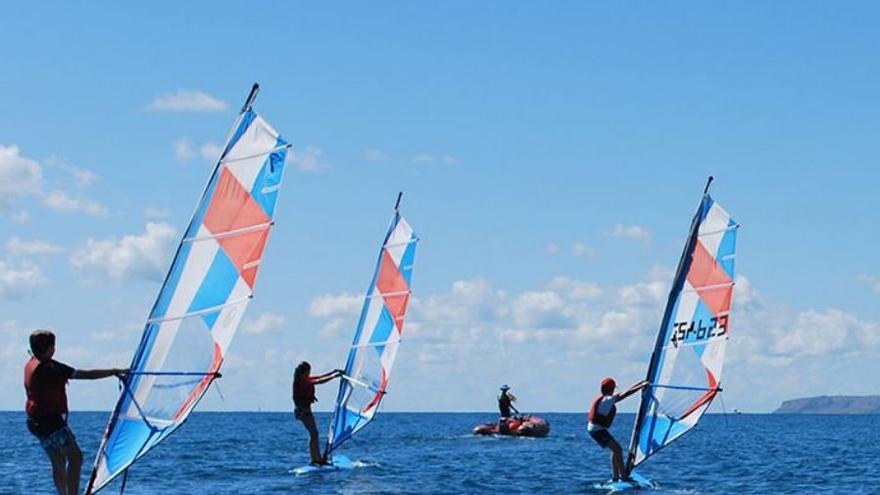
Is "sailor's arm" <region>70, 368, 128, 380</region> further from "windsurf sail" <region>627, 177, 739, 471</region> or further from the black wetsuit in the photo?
the black wetsuit

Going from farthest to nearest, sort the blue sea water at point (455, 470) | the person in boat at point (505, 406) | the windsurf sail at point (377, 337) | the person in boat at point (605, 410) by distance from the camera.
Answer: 1. the person in boat at point (505, 406)
2. the windsurf sail at point (377, 337)
3. the blue sea water at point (455, 470)
4. the person in boat at point (605, 410)

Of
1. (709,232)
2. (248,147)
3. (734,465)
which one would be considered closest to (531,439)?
(734,465)

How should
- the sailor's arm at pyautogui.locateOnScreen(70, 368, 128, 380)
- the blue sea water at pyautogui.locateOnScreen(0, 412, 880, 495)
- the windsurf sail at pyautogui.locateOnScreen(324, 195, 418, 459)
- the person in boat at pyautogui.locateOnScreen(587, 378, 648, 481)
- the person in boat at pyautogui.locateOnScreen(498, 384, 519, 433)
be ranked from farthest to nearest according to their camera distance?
the person in boat at pyautogui.locateOnScreen(498, 384, 519, 433) < the windsurf sail at pyautogui.locateOnScreen(324, 195, 418, 459) < the blue sea water at pyautogui.locateOnScreen(0, 412, 880, 495) < the person in boat at pyautogui.locateOnScreen(587, 378, 648, 481) < the sailor's arm at pyautogui.locateOnScreen(70, 368, 128, 380)

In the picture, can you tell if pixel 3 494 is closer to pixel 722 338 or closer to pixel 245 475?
pixel 245 475

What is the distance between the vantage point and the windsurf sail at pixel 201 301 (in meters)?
15.9

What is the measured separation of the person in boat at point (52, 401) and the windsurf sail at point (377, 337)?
1532 cm

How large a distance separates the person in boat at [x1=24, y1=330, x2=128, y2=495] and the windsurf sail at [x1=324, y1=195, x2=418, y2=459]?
A: 50.3 feet

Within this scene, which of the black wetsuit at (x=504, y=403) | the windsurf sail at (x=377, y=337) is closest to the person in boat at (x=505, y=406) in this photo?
the black wetsuit at (x=504, y=403)

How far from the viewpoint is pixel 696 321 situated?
25125 mm

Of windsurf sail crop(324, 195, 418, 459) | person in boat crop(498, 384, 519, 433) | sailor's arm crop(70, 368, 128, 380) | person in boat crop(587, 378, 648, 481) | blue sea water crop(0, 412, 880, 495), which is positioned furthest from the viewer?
person in boat crop(498, 384, 519, 433)

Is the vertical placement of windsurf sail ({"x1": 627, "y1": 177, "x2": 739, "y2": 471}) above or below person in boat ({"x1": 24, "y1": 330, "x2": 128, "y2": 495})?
above

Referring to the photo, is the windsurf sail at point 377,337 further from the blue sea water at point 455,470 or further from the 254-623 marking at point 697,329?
the 254-623 marking at point 697,329

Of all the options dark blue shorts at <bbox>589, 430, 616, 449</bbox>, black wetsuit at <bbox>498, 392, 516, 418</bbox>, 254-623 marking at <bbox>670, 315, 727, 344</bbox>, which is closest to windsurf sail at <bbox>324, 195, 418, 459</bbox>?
dark blue shorts at <bbox>589, 430, 616, 449</bbox>

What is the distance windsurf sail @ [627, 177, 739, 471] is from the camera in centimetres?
2505
